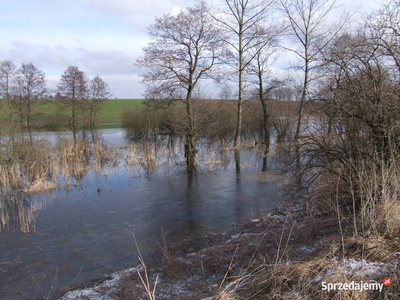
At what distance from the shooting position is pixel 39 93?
40.6 metres

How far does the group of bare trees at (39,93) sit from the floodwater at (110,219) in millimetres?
26298

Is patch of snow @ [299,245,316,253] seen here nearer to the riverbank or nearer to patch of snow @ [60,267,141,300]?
the riverbank

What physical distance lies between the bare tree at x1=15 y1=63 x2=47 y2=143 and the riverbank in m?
40.2

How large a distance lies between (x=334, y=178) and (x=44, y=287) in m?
6.52

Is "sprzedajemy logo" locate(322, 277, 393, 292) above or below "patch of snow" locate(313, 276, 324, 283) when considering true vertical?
above

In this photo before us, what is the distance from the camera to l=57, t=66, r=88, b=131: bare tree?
146 ft

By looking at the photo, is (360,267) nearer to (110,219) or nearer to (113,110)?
(110,219)

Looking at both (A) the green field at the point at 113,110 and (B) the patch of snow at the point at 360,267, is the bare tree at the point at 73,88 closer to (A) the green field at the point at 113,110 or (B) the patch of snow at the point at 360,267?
(A) the green field at the point at 113,110

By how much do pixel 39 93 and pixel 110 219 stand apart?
1536 inches

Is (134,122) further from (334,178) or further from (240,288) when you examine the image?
(240,288)

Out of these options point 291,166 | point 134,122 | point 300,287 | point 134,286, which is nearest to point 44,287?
point 134,286

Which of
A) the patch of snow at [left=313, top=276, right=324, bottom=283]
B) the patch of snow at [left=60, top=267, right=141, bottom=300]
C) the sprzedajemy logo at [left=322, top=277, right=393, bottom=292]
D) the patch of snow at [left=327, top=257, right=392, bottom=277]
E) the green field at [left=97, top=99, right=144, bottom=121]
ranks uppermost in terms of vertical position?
the green field at [left=97, top=99, right=144, bottom=121]

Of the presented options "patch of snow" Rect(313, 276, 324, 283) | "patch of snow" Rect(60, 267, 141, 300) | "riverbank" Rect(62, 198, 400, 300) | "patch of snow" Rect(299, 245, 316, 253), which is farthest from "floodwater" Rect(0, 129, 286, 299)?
"patch of snow" Rect(313, 276, 324, 283)

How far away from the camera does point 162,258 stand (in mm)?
5605
